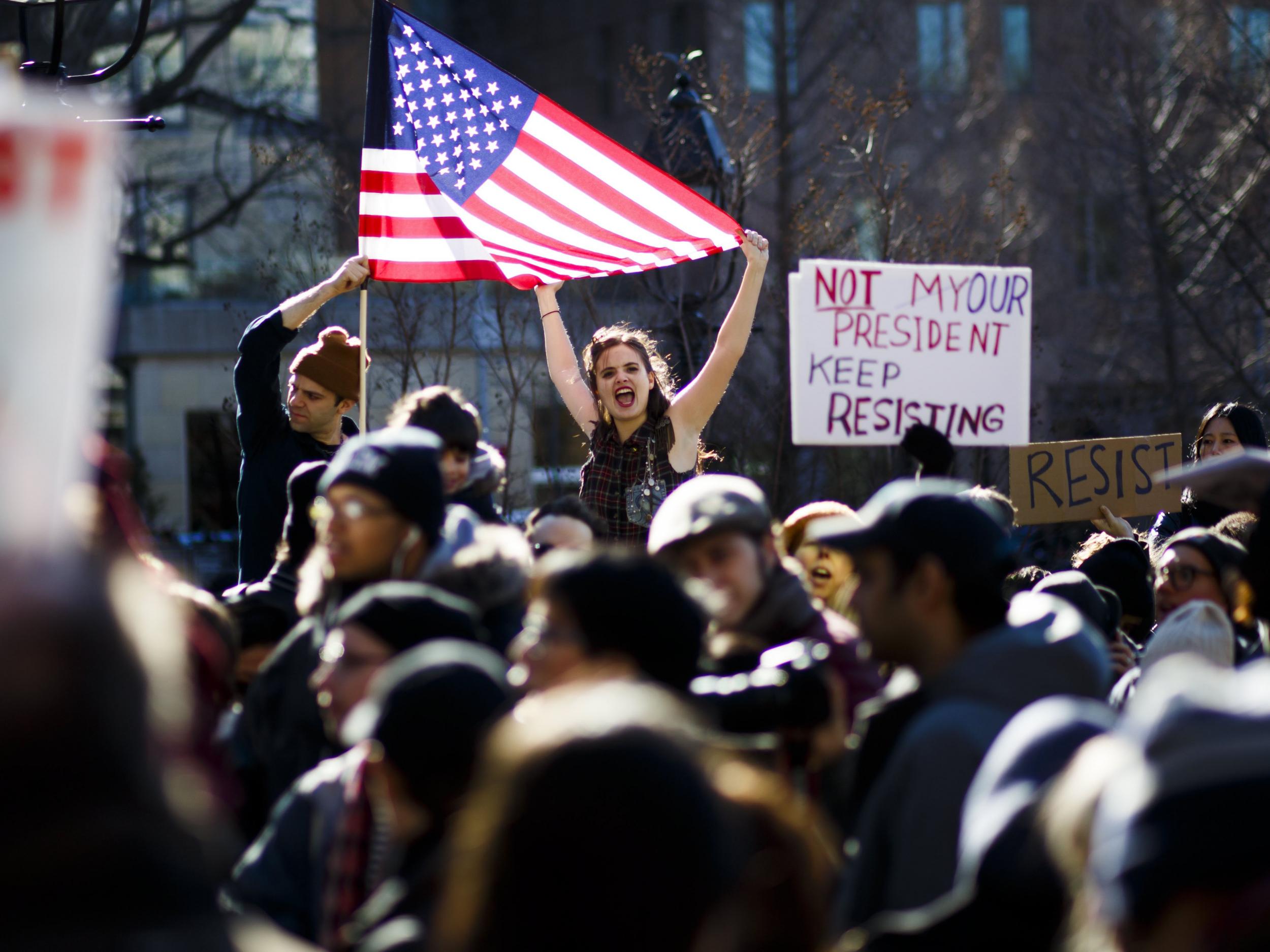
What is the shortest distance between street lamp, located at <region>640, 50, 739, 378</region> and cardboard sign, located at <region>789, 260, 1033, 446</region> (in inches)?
146

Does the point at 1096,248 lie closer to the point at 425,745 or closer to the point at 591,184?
the point at 591,184

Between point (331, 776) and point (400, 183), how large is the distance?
3.95 metres

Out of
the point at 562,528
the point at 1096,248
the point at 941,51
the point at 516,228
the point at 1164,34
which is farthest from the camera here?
the point at 1096,248

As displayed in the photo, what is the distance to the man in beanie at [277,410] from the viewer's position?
5.45 m

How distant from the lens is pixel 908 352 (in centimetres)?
→ 643

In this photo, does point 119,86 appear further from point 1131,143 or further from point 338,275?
point 338,275

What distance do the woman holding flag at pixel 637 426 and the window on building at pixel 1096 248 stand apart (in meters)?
20.1

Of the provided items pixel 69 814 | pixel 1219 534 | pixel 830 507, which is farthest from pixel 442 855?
pixel 1219 534

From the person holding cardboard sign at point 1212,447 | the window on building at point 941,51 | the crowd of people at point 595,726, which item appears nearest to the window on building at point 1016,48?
the window on building at point 941,51

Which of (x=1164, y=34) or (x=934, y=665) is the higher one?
(x=1164, y=34)

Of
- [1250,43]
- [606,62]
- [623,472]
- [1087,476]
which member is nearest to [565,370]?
[623,472]

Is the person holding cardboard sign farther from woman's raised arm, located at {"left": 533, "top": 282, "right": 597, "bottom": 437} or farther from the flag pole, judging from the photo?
the flag pole

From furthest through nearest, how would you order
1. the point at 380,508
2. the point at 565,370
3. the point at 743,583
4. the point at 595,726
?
the point at 565,370
the point at 380,508
the point at 743,583
the point at 595,726

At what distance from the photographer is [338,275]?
576 centimetres
